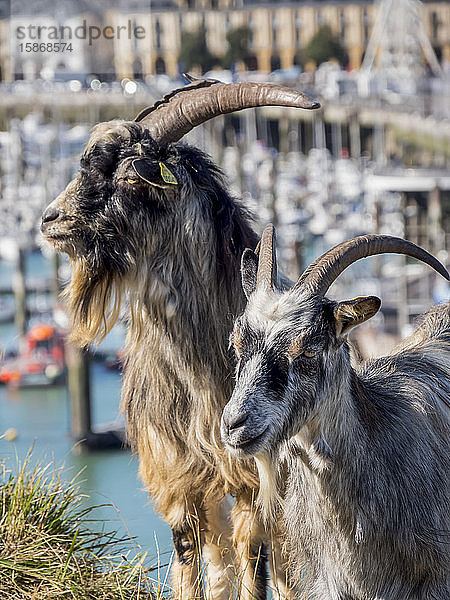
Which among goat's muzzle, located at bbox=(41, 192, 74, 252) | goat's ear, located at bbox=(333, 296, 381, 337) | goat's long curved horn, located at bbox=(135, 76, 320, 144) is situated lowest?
goat's ear, located at bbox=(333, 296, 381, 337)

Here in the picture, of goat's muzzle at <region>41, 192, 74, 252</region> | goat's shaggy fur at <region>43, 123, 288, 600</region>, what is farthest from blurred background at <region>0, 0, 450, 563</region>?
goat's muzzle at <region>41, 192, 74, 252</region>

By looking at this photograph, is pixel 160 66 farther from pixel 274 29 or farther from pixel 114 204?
pixel 114 204

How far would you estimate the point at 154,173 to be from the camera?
506cm

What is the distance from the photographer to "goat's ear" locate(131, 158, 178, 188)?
5035mm

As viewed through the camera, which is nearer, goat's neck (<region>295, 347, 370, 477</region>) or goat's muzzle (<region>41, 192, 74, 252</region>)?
goat's neck (<region>295, 347, 370, 477</region>)

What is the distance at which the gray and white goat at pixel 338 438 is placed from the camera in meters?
3.98

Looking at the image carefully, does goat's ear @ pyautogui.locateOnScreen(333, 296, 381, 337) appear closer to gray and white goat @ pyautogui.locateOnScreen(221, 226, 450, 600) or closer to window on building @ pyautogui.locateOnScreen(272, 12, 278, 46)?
gray and white goat @ pyautogui.locateOnScreen(221, 226, 450, 600)

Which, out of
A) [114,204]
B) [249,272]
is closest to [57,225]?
[114,204]

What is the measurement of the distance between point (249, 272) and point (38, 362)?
81.4 ft

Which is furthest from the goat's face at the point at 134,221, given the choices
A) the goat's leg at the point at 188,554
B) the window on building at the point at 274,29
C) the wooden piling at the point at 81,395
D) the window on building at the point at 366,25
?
the window on building at the point at 366,25

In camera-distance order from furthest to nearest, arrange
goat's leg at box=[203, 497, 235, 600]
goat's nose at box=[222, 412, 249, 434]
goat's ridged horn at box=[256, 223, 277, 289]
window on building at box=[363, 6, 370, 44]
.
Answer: window on building at box=[363, 6, 370, 44], goat's leg at box=[203, 497, 235, 600], goat's ridged horn at box=[256, 223, 277, 289], goat's nose at box=[222, 412, 249, 434]

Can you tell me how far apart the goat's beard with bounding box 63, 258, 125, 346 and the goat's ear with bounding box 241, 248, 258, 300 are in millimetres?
896

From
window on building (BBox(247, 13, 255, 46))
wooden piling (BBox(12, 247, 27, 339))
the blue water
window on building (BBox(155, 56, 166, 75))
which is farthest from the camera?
window on building (BBox(247, 13, 255, 46))

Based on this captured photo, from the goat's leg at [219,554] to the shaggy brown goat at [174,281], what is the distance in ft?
0.18
